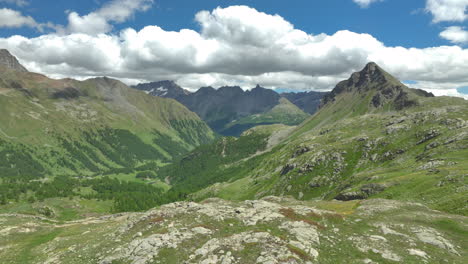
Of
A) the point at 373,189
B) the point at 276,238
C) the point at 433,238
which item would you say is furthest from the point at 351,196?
the point at 276,238

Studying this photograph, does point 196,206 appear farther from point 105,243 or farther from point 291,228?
point 291,228

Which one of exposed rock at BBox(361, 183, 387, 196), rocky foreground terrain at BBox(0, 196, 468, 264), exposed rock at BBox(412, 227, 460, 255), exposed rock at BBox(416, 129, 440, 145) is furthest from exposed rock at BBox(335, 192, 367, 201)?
exposed rock at BBox(416, 129, 440, 145)

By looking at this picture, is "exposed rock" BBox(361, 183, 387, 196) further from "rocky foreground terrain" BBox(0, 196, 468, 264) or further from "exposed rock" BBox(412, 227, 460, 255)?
"exposed rock" BBox(412, 227, 460, 255)

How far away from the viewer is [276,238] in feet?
123

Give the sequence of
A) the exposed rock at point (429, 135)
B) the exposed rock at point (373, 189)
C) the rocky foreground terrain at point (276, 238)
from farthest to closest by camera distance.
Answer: the exposed rock at point (429, 135)
the exposed rock at point (373, 189)
the rocky foreground terrain at point (276, 238)

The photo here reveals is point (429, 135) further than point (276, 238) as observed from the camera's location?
Yes

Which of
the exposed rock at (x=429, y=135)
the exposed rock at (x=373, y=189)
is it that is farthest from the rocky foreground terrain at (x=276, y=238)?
the exposed rock at (x=429, y=135)

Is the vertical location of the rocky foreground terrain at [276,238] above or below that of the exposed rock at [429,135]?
below

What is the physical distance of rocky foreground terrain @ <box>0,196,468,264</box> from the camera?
113ft

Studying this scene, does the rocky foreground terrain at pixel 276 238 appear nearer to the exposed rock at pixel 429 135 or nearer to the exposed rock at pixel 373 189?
the exposed rock at pixel 373 189

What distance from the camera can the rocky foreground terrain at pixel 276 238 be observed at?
113ft

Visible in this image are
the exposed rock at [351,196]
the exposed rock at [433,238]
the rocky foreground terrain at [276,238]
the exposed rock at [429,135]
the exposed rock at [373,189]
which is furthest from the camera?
the exposed rock at [429,135]

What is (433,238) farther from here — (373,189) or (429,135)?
(429,135)

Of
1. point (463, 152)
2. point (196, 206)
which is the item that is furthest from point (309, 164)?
point (196, 206)
